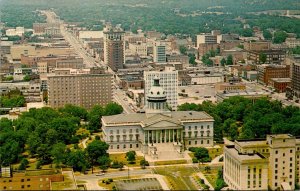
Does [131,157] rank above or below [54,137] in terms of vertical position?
below

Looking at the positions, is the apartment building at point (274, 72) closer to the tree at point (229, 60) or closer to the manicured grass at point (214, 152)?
the tree at point (229, 60)

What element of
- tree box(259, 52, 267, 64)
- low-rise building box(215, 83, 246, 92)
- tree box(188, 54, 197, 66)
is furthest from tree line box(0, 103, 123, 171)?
tree box(188, 54, 197, 66)

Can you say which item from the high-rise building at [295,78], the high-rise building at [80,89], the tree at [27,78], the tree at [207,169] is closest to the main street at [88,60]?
the high-rise building at [80,89]

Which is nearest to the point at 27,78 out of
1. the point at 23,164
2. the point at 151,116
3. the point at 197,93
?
Result: the point at 197,93

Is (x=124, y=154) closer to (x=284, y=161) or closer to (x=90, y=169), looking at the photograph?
(x=90, y=169)

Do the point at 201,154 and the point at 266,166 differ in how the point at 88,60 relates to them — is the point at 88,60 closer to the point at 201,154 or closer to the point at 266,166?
the point at 201,154

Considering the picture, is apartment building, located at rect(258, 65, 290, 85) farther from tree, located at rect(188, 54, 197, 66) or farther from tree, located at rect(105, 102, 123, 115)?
tree, located at rect(105, 102, 123, 115)

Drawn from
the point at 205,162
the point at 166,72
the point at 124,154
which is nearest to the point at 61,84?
the point at 166,72
